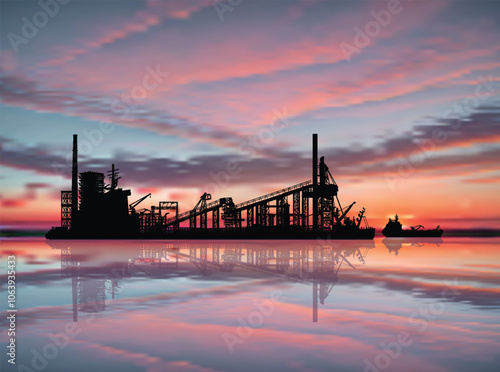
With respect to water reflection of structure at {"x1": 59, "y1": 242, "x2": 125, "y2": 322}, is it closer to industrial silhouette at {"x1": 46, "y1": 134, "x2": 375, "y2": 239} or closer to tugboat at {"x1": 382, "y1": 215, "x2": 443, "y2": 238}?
industrial silhouette at {"x1": 46, "y1": 134, "x2": 375, "y2": 239}

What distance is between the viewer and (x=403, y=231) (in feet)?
536

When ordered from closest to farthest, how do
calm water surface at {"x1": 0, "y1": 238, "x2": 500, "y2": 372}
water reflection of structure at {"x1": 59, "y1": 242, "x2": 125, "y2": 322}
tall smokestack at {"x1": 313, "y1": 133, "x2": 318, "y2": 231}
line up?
calm water surface at {"x1": 0, "y1": 238, "x2": 500, "y2": 372} → water reflection of structure at {"x1": 59, "y1": 242, "x2": 125, "y2": 322} → tall smokestack at {"x1": 313, "y1": 133, "x2": 318, "y2": 231}

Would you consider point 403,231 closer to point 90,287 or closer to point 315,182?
point 315,182

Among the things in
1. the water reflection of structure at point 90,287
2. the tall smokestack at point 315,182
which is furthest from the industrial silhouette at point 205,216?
the water reflection of structure at point 90,287

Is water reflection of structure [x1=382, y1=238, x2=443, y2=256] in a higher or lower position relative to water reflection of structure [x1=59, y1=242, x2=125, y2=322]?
lower

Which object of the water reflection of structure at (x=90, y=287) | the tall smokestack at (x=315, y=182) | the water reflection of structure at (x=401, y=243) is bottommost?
the water reflection of structure at (x=401, y=243)

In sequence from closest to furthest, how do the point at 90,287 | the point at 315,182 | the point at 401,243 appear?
1. the point at 90,287
2. the point at 401,243
3. the point at 315,182

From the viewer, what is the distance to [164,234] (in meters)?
116

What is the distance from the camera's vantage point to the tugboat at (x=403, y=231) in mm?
157875

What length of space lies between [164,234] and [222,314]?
101257mm

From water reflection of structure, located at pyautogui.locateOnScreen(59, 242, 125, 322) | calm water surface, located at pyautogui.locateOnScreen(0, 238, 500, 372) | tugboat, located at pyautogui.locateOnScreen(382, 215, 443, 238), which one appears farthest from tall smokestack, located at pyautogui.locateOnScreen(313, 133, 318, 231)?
calm water surface, located at pyautogui.locateOnScreen(0, 238, 500, 372)

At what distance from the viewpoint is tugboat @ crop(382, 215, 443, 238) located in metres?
158

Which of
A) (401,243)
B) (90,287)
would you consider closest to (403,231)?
(401,243)

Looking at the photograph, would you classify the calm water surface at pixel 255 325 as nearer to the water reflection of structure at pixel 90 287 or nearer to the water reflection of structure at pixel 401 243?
the water reflection of structure at pixel 90 287
